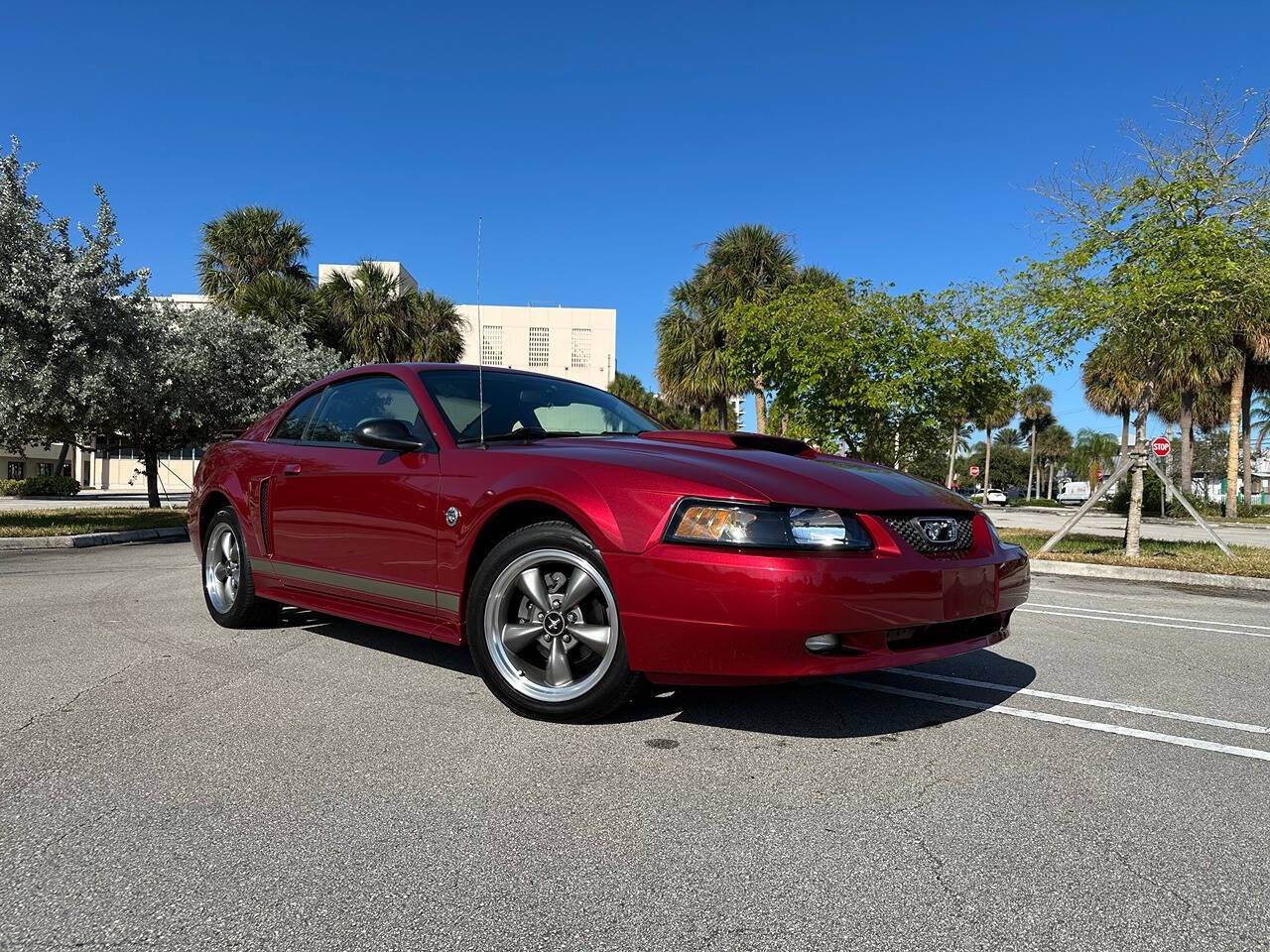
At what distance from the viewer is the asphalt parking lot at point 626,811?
1928 millimetres

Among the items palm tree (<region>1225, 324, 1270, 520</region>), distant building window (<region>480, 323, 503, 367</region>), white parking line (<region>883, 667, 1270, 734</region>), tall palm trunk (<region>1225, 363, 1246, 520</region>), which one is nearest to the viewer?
white parking line (<region>883, 667, 1270, 734</region>)

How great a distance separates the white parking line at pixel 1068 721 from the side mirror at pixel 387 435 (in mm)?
2267

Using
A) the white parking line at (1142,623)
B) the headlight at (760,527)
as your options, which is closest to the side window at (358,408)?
the headlight at (760,527)

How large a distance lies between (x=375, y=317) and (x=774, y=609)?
29391mm

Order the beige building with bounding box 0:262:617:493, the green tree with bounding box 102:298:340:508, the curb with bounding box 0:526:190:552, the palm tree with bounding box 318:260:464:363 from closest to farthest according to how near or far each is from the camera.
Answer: the curb with bounding box 0:526:190:552
the green tree with bounding box 102:298:340:508
the palm tree with bounding box 318:260:464:363
the beige building with bounding box 0:262:617:493

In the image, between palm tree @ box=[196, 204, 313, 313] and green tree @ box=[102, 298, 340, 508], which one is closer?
green tree @ box=[102, 298, 340, 508]

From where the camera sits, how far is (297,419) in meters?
5.12

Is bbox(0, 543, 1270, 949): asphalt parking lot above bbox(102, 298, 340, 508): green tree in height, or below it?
below

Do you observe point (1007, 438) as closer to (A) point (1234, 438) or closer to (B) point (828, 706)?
(A) point (1234, 438)

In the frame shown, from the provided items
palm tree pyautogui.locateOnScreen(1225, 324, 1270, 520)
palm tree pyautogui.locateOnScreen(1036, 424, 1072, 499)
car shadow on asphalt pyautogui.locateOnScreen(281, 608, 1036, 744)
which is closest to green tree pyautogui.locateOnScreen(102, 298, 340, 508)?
car shadow on asphalt pyautogui.locateOnScreen(281, 608, 1036, 744)

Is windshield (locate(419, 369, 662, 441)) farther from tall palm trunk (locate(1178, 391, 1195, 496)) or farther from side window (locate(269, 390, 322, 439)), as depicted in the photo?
tall palm trunk (locate(1178, 391, 1195, 496))

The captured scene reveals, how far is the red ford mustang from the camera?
2.90m

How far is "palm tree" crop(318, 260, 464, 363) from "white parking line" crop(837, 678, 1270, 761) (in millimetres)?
27886

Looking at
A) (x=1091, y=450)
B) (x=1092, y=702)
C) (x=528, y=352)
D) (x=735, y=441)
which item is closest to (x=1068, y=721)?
(x=1092, y=702)
